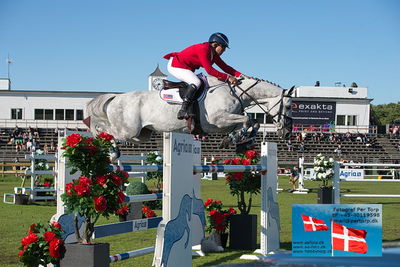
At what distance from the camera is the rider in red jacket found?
627 cm

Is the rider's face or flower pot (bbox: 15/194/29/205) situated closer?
the rider's face

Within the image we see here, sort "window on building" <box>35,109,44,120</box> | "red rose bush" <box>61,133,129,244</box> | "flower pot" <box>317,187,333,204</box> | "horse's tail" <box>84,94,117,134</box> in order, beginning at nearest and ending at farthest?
"red rose bush" <box>61,133,129,244</box> < "horse's tail" <box>84,94,117,134</box> < "flower pot" <box>317,187,333,204</box> < "window on building" <box>35,109,44,120</box>

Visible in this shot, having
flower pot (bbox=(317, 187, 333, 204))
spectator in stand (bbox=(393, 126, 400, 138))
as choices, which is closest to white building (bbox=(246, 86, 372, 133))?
spectator in stand (bbox=(393, 126, 400, 138))

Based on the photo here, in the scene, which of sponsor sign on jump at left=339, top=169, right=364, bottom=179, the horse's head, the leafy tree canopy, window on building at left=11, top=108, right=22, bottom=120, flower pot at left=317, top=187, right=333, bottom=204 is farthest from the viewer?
the leafy tree canopy

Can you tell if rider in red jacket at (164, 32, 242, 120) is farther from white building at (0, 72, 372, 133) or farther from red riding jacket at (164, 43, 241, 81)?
white building at (0, 72, 372, 133)

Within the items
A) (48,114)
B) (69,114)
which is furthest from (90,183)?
(48,114)

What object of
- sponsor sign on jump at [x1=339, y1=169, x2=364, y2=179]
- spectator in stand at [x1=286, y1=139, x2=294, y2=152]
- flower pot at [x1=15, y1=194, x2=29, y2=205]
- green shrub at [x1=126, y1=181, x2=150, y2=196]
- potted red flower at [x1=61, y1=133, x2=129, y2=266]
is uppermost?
potted red flower at [x1=61, y1=133, x2=129, y2=266]

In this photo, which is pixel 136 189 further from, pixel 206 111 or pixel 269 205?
pixel 269 205

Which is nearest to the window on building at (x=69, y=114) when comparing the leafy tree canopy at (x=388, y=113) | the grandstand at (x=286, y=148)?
the grandstand at (x=286, y=148)

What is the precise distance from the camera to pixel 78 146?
4.22m

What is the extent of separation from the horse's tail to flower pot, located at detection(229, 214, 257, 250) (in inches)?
78.8

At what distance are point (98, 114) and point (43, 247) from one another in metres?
3.51

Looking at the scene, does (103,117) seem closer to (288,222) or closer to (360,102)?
(288,222)

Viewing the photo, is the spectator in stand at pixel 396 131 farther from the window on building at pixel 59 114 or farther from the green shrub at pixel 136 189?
the green shrub at pixel 136 189
